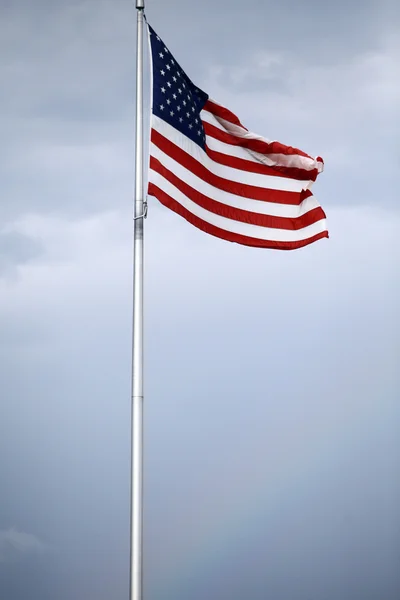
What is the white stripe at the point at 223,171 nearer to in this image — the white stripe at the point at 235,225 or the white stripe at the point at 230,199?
the white stripe at the point at 230,199

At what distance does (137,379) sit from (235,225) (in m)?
5.21

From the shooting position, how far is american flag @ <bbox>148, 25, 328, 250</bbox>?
17.4m

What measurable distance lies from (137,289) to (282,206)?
18.2 feet

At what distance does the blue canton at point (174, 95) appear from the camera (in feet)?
57.6

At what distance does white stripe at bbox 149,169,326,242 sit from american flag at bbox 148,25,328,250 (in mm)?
19

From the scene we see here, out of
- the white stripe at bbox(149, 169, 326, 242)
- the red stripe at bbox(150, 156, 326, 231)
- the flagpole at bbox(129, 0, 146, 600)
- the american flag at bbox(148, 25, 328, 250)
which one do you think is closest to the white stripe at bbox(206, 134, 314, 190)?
the american flag at bbox(148, 25, 328, 250)

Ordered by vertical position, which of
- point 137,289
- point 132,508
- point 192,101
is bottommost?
point 132,508

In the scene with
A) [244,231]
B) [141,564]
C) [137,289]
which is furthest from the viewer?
[244,231]

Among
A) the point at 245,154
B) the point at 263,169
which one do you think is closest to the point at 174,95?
the point at 245,154

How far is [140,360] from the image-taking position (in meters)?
16.0

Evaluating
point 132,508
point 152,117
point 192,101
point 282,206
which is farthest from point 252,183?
point 132,508

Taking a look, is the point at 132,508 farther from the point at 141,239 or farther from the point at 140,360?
the point at 141,239

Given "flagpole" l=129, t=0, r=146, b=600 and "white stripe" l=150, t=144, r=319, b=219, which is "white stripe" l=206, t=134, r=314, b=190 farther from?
"flagpole" l=129, t=0, r=146, b=600

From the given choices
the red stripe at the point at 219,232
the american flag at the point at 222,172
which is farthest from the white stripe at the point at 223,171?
the red stripe at the point at 219,232
